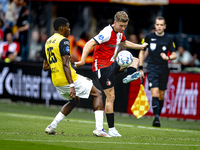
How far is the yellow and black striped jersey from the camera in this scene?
707 cm

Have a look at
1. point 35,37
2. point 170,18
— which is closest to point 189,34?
point 170,18

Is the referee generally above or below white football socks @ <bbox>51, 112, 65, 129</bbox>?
above

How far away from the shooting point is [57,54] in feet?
23.5

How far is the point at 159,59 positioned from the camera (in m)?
10.0

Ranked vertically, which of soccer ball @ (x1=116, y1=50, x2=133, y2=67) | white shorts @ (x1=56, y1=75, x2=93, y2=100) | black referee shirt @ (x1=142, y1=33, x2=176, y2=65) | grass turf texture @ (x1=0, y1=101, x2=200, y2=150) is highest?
black referee shirt @ (x1=142, y1=33, x2=176, y2=65)

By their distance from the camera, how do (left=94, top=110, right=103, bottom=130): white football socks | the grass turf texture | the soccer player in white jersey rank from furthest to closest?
the soccer player in white jersey → (left=94, top=110, right=103, bottom=130): white football socks → the grass turf texture

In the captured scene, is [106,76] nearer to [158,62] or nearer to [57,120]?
[57,120]

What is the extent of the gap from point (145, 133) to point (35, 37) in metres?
12.2

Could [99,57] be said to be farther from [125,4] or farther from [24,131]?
[125,4]

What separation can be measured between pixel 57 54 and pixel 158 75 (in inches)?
137

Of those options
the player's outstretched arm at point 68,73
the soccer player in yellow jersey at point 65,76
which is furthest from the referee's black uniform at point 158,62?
the player's outstretched arm at point 68,73

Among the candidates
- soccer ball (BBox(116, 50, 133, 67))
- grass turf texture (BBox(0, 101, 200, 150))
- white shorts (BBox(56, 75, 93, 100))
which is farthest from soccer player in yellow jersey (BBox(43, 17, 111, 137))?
soccer ball (BBox(116, 50, 133, 67))

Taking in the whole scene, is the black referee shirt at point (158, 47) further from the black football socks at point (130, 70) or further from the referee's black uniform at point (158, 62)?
the black football socks at point (130, 70)

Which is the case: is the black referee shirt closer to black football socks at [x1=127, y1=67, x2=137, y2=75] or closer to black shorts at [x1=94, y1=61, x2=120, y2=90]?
black football socks at [x1=127, y1=67, x2=137, y2=75]
